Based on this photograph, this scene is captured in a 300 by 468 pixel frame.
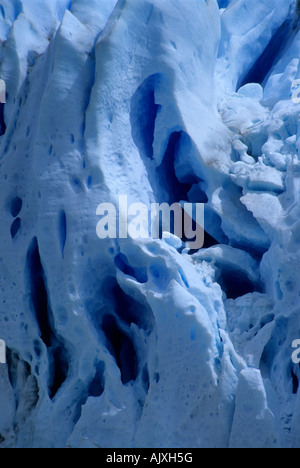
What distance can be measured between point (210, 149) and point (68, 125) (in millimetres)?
554

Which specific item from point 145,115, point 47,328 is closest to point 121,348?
point 47,328

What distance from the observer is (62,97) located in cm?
180

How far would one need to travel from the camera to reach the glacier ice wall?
60.6 inches

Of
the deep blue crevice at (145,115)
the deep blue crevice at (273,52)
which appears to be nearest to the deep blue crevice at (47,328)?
the deep blue crevice at (145,115)

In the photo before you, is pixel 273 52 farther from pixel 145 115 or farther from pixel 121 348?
pixel 121 348

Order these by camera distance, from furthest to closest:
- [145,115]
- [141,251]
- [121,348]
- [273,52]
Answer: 1. [273,52]
2. [145,115]
3. [121,348]
4. [141,251]

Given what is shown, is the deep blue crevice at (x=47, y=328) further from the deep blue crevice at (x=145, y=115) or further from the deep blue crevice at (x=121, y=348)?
the deep blue crevice at (x=145, y=115)

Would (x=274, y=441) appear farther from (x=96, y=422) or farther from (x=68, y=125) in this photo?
(x=68, y=125)

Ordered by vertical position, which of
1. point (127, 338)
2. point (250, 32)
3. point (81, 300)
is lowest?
point (127, 338)

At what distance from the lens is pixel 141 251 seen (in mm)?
1665

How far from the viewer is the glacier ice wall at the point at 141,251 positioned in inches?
60.6

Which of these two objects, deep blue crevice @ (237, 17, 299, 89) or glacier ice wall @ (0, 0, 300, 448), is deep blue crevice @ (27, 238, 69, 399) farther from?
deep blue crevice @ (237, 17, 299, 89)

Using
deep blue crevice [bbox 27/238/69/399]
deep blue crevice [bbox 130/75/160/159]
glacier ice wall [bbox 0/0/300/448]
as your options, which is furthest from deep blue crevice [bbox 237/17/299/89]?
deep blue crevice [bbox 27/238/69/399]
